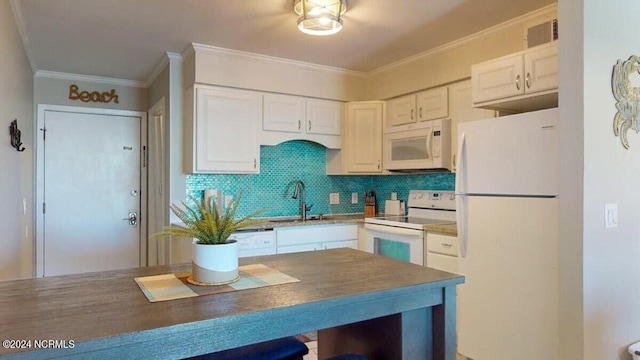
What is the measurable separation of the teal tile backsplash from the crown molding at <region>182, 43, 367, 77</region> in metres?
0.79

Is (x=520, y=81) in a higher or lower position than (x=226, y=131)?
higher

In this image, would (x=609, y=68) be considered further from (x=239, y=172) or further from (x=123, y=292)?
(x=239, y=172)

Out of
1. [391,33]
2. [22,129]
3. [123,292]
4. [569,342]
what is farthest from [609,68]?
[22,129]

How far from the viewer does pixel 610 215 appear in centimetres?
191

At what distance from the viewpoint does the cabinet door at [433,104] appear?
11.3 ft

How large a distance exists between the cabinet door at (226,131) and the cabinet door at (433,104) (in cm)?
146

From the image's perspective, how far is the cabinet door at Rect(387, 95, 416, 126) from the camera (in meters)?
3.75

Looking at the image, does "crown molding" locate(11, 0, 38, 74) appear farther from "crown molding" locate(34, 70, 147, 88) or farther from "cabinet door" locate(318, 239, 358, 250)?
"cabinet door" locate(318, 239, 358, 250)

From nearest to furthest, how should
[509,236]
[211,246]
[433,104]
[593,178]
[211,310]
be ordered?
[211,310], [211,246], [593,178], [509,236], [433,104]

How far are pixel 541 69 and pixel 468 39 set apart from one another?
3.01 ft

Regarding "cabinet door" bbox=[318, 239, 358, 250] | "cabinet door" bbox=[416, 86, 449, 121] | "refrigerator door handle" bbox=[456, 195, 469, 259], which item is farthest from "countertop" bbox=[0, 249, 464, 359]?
"cabinet door" bbox=[416, 86, 449, 121]

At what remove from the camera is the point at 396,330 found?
142 centimetres

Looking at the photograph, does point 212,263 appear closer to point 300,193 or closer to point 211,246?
point 211,246

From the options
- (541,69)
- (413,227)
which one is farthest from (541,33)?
(413,227)
